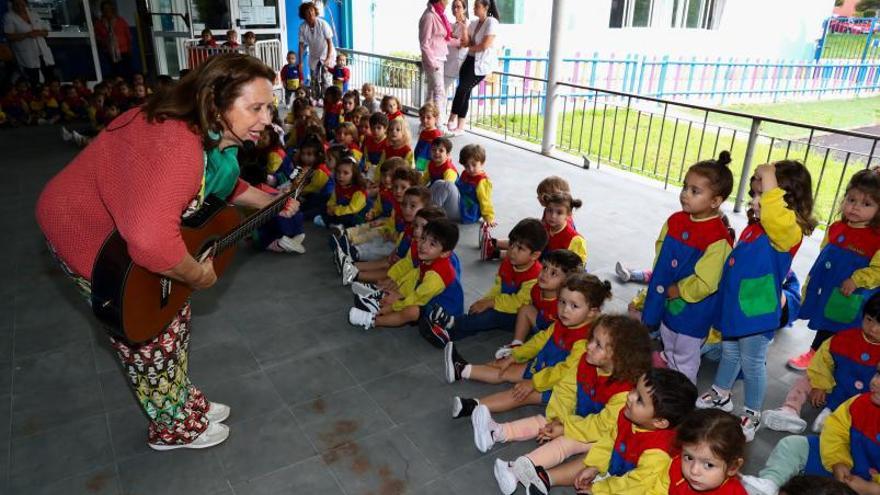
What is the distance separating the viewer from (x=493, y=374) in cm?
336

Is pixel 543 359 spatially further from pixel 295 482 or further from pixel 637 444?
pixel 295 482

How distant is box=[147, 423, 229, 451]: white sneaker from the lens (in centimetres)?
281

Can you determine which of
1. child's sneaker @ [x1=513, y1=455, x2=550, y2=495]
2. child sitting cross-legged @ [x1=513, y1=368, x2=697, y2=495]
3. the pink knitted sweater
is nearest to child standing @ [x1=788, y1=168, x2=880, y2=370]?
child sitting cross-legged @ [x1=513, y1=368, x2=697, y2=495]

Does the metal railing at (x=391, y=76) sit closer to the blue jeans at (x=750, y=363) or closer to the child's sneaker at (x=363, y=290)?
the child's sneaker at (x=363, y=290)

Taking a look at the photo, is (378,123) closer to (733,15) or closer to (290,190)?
(290,190)

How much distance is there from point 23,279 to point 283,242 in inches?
75.8

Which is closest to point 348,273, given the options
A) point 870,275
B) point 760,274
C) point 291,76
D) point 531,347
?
point 531,347

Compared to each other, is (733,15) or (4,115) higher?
(733,15)

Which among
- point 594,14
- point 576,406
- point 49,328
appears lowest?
point 49,328

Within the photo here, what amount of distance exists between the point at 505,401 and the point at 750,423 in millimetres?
1195

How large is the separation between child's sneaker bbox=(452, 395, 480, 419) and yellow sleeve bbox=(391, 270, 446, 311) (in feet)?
2.99

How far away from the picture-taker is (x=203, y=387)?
3299 mm

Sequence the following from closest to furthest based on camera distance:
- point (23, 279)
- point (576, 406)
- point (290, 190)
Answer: point (576, 406), point (290, 190), point (23, 279)

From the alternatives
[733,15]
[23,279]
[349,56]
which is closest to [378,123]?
[23,279]
